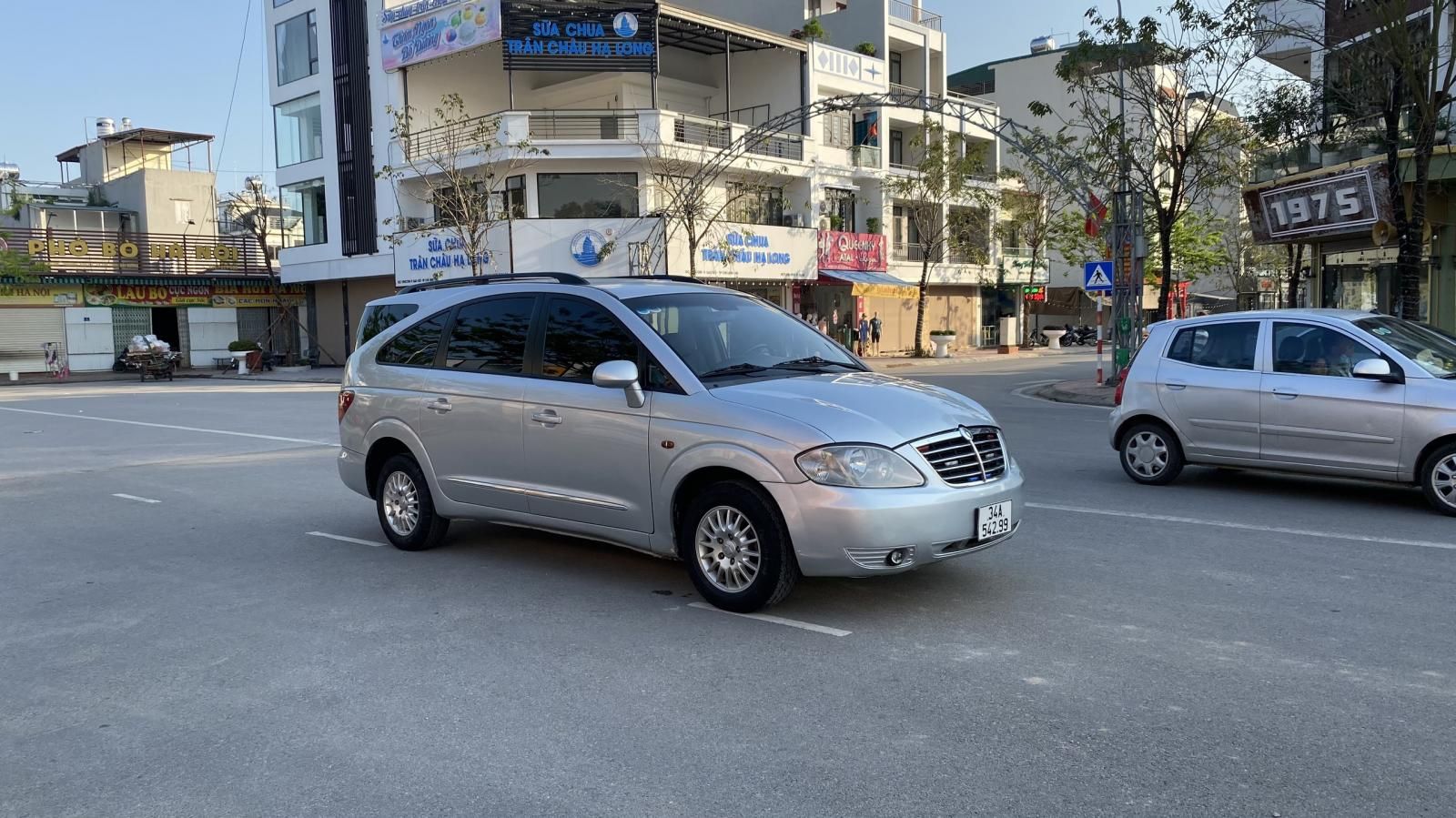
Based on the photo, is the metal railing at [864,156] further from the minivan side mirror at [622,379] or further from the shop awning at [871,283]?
the minivan side mirror at [622,379]

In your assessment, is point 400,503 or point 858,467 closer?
point 858,467

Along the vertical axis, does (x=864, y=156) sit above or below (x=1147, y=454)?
above

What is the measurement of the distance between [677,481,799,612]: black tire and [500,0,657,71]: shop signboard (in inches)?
1189

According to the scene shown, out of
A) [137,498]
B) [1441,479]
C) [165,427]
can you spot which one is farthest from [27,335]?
[1441,479]

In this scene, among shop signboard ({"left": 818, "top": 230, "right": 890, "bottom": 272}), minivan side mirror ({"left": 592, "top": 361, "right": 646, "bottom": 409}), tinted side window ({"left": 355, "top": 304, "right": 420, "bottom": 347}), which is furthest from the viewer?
shop signboard ({"left": 818, "top": 230, "right": 890, "bottom": 272})

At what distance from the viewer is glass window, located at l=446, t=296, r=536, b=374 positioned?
687 cm

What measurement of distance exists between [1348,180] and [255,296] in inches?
1672

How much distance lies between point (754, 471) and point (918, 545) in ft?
2.97

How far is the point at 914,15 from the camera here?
46.9 metres

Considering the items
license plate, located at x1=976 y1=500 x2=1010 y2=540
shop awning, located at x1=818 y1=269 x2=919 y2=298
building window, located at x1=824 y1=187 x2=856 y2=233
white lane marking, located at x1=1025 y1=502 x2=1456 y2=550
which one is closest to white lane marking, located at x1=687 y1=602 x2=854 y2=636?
license plate, located at x1=976 y1=500 x2=1010 y2=540

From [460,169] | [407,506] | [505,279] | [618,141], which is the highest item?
[618,141]

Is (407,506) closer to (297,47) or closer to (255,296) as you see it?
(297,47)

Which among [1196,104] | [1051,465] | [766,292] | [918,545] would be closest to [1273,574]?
[918,545]

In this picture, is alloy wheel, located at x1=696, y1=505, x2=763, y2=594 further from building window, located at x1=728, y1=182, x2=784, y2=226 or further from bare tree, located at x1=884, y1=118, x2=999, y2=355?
bare tree, located at x1=884, y1=118, x2=999, y2=355
